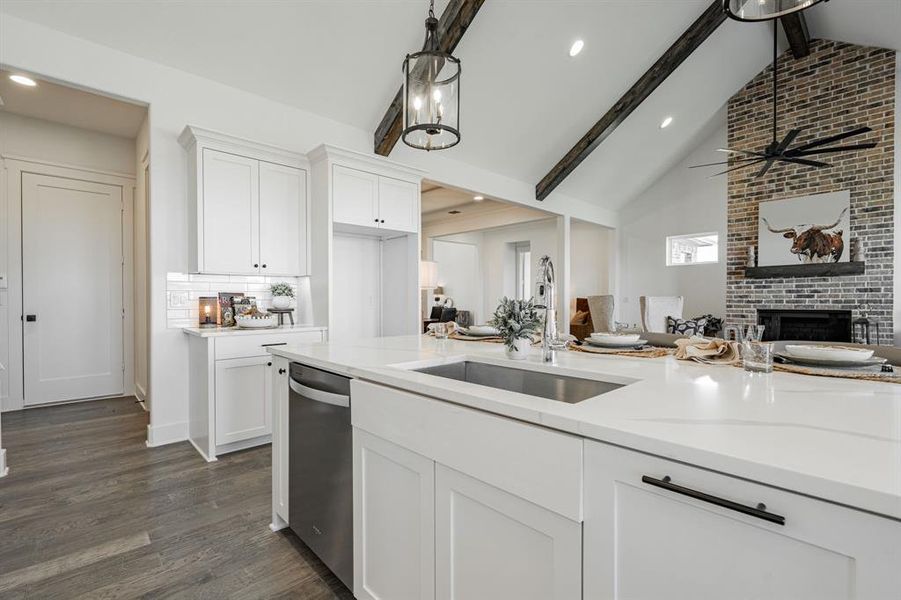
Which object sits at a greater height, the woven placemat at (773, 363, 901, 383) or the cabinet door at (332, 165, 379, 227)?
the cabinet door at (332, 165, 379, 227)

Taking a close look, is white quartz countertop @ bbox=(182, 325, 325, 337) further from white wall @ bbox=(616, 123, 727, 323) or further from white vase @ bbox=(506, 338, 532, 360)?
white wall @ bbox=(616, 123, 727, 323)

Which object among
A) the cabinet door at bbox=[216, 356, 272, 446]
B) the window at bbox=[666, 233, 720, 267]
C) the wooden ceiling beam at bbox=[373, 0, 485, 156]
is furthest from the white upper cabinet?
the window at bbox=[666, 233, 720, 267]

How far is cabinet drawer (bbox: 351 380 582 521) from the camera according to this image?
0.87 meters

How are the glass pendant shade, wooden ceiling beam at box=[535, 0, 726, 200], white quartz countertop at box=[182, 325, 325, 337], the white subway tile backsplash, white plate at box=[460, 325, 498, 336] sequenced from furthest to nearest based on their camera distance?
wooden ceiling beam at box=[535, 0, 726, 200] < the white subway tile backsplash < white quartz countertop at box=[182, 325, 325, 337] < white plate at box=[460, 325, 498, 336] < the glass pendant shade

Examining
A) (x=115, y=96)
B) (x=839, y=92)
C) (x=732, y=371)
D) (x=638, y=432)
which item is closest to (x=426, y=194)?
(x=115, y=96)

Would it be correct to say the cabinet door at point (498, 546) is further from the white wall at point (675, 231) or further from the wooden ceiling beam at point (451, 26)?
the white wall at point (675, 231)

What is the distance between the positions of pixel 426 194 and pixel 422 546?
21.4 feet

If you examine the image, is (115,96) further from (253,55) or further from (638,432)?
(638,432)

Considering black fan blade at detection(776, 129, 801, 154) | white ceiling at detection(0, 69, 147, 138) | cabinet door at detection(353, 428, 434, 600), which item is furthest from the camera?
black fan blade at detection(776, 129, 801, 154)

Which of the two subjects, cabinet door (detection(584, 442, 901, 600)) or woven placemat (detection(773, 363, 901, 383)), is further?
woven placemat (detection(773, 363, 901, 383))

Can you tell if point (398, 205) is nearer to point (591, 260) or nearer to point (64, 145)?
point (64, 145)

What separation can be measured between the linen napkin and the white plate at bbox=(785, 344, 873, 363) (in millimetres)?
161

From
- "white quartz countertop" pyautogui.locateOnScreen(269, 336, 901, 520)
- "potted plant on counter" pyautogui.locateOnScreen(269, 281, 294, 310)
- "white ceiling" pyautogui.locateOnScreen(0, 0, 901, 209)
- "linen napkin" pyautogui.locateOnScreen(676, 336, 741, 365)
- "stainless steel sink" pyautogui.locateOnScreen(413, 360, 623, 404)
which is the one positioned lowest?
"stainless steel sink" pyautogui.locateOnScreen(413, 360, 623, 404)

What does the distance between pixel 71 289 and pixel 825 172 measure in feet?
29.1
